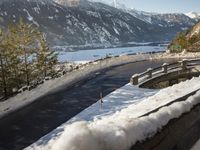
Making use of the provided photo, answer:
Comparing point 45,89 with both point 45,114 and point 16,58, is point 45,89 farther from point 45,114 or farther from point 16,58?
point 45,114

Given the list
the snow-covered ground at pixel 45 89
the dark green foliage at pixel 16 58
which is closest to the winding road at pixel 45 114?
the snow-covered ground at pixel 45 89

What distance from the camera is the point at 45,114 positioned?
22.3m

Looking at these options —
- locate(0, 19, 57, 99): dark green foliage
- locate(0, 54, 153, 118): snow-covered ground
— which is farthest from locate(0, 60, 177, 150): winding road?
locate(0, 19, 57, 99): dark green foliage

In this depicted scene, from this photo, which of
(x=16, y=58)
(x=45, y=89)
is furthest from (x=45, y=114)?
(x=16, y=58)

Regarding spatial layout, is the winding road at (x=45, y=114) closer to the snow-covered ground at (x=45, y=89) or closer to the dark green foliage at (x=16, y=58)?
the snow-covered ground at (x=45, y=89)

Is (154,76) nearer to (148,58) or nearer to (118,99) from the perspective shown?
(118,99)

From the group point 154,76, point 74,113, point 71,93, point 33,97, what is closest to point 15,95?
point 33,97

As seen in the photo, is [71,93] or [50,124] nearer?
[50,124]

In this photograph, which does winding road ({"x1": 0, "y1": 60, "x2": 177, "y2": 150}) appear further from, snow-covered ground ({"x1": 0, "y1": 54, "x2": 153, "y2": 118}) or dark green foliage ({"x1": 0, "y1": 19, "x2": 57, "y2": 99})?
dark green foliage ({"x1": 0, "y1": 19, "x2": 57, "y2": 99})

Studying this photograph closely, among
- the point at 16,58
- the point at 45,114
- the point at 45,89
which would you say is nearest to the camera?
the point at 45,114

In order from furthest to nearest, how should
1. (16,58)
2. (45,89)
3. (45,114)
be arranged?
(16,58)
(45,89)
(45,114)

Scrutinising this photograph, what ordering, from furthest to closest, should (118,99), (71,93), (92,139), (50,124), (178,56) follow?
(178,56) → (71,93) → (118,99) → (50,124) → (92,139)

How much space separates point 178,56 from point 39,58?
78.8 ft

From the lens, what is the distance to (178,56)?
6000cm
